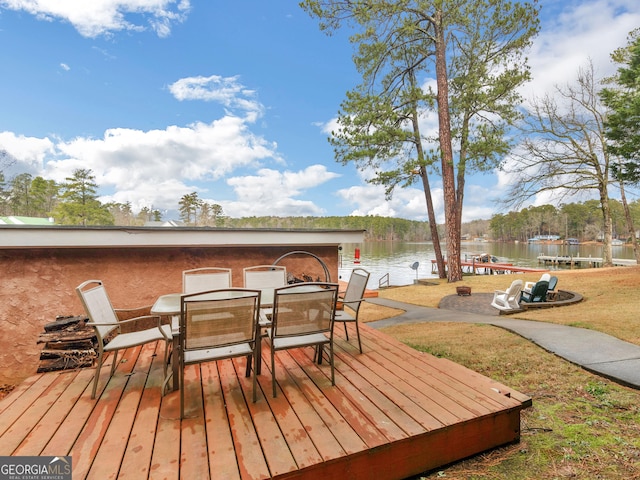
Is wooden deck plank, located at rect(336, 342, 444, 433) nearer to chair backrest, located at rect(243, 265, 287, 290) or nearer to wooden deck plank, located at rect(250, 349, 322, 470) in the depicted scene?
wooden deck plank, located at rect(250, 349, 322, 470)

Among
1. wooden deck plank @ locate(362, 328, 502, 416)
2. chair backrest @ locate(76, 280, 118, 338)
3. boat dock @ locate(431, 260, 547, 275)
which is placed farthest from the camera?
boat dock @ locate(431, 260, 547, 275)

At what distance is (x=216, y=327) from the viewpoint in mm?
2049

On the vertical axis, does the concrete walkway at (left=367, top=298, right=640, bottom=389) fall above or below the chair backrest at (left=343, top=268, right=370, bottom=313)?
below

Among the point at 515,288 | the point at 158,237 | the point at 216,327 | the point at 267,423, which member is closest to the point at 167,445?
the point at 267,423

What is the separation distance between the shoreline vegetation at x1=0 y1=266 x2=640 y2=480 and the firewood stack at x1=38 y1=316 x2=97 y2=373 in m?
1.02

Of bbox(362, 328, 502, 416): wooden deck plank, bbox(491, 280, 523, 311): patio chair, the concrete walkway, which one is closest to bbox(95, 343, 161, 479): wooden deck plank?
bbox(362, 328, 502, 416): wooden deck plank

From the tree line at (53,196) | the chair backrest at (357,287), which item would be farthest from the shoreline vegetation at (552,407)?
the tree line at (53,196)

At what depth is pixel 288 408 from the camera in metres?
2.06

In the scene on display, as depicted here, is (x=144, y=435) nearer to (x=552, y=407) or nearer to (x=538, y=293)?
(x=552, y=407)

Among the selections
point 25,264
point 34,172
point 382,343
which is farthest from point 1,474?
point 34,172

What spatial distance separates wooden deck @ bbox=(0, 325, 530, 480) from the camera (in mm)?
1562

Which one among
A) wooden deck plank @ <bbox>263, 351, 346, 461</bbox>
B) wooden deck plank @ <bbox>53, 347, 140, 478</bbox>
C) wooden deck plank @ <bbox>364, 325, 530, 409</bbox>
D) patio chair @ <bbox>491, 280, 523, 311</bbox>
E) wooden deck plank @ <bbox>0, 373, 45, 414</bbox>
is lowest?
patio chair @ <bbox>491, 280, 523, 311</bbox>

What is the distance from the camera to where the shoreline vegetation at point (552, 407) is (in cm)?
179

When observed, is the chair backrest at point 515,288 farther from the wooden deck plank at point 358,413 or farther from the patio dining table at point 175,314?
the patio dining table at point 175,314
